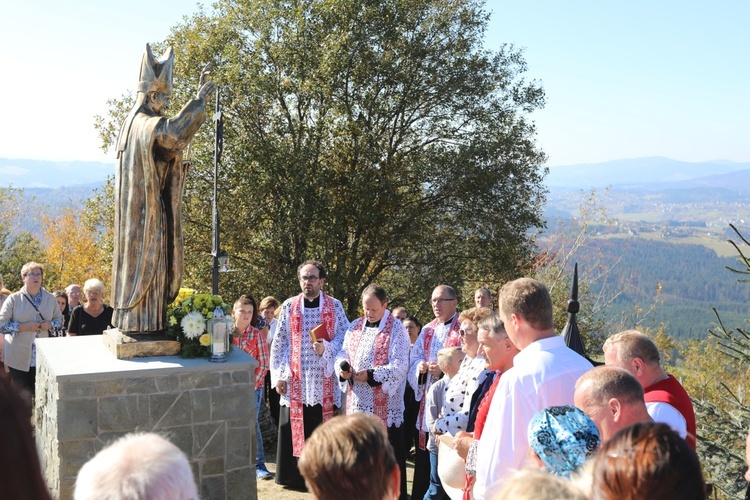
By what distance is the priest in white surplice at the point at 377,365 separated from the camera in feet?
22.1

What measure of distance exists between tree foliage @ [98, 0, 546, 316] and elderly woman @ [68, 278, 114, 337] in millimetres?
8337

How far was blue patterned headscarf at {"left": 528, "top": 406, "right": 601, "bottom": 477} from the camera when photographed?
2.66 metres

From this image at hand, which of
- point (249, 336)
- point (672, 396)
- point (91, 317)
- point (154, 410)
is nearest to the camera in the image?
point (672, 396)

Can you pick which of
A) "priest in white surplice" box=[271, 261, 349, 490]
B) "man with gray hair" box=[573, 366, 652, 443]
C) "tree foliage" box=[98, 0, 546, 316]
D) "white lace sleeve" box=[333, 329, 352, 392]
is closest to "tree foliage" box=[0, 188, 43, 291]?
"tree foliage" box=[98, 0, 546, 316]

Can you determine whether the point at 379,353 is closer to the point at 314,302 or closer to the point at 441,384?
the point at 314,302

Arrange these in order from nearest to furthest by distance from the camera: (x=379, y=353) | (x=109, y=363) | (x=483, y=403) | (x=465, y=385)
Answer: (x=483, y=403), (x=465, y=385), (x=109, y=363), (x=379, y=353)

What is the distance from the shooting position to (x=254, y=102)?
16.7 meters

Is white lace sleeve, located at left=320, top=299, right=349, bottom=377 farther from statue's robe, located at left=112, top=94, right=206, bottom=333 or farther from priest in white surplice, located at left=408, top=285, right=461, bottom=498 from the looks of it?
statue's robe, located at left=112, top=94, right=206, bottom=333

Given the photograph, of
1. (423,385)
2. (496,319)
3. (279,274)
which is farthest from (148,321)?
(279,274)

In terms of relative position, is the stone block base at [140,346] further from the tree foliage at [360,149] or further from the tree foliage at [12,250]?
the tree foliage at [12,250]

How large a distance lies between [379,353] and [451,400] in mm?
1880

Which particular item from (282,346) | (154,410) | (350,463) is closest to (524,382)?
(350,463)

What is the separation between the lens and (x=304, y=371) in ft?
23.7

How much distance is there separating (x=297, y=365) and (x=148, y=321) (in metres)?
1.81
